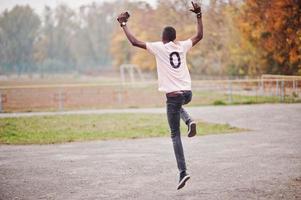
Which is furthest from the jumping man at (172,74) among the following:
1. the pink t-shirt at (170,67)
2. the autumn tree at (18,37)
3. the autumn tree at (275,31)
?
the autumn tree at (18,37)

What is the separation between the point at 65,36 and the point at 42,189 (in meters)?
93.1

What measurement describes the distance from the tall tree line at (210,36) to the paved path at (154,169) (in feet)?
58.5

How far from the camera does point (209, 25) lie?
3781 centimetres

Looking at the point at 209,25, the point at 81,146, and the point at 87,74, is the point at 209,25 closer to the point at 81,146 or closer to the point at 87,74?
the point at 81,146

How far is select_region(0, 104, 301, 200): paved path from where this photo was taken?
5.67 meters

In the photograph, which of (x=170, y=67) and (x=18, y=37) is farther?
(x=18, y=37)

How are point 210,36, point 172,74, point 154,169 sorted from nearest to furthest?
point 172,74 < point 154,169 < point 210,36

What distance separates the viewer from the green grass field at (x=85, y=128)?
12219mm

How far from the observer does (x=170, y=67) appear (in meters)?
5.63

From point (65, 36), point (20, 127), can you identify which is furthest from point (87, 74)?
point (20, 127)

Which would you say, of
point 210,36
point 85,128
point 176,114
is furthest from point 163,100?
point 176,114

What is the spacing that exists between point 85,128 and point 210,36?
26.6 m

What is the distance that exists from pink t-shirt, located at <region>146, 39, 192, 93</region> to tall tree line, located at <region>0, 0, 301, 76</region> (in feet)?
70.8

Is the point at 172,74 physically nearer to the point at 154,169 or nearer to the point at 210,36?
the point at 154,169
